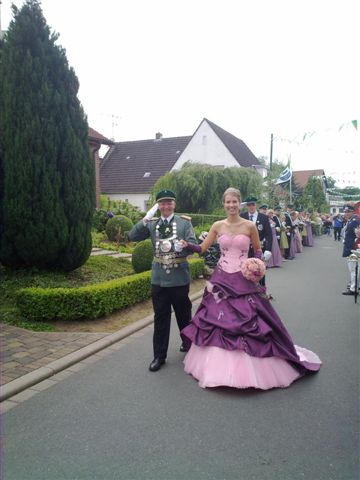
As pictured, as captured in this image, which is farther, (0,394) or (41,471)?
(0,394)

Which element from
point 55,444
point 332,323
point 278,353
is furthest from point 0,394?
point 332,323

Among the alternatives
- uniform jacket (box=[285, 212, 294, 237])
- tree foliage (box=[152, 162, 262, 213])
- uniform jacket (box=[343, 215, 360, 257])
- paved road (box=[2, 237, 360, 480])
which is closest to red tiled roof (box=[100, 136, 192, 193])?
tree foliage (box=[152, 162, 262, 213])

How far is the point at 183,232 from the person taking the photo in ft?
15.8

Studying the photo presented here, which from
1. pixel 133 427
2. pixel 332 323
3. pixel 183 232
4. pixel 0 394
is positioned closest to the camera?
pixel 133 427

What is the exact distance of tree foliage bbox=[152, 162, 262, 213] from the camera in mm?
24625

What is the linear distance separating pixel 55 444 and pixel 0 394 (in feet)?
3.49

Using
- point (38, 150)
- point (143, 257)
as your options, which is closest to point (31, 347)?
point (38, 150)

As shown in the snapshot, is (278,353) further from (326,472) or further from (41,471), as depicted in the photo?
(41,471)

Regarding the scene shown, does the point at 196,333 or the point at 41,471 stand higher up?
the point at 196,333

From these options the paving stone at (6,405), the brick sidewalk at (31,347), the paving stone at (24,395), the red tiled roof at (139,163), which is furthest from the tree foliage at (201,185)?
the paving stone at (6,405)

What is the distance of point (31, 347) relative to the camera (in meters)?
5.17

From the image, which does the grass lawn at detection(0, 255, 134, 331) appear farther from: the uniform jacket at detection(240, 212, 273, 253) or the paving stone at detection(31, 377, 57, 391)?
the uniform jacket at detection(240, 212, 273, 253)

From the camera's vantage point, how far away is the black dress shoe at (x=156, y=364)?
4.63 meters

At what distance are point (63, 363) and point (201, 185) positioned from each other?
68.0 ft
